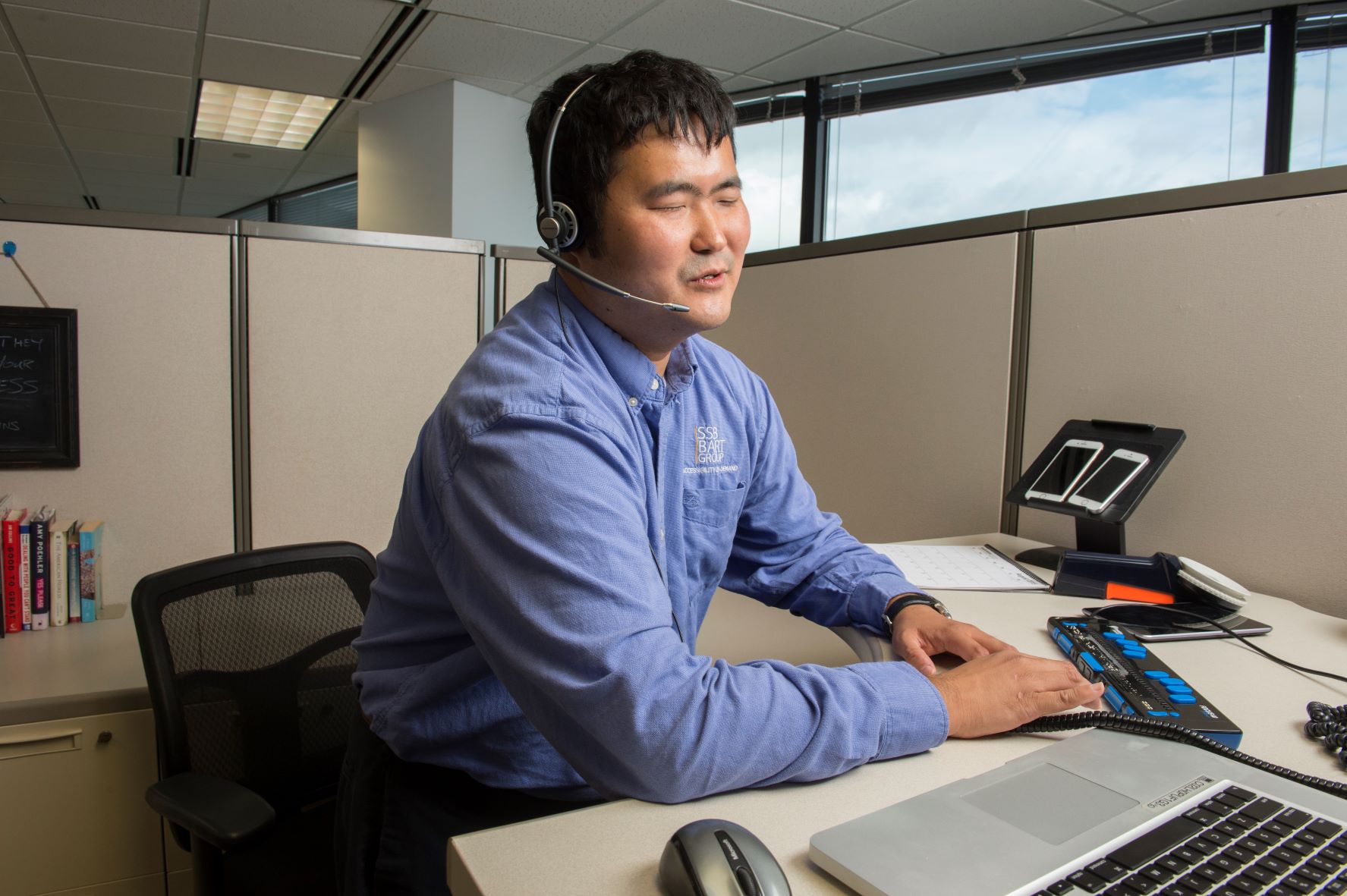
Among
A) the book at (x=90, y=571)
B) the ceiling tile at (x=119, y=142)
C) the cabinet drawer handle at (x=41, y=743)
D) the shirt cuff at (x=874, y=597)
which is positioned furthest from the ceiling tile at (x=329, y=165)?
the shirt cuff at (x=874, y=597)

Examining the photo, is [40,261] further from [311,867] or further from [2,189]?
[2,189]

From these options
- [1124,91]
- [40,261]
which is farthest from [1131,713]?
[1124,91]

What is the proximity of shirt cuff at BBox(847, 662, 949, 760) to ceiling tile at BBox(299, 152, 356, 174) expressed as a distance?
651 centimetres

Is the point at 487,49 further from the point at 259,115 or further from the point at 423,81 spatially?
the point at 259,115

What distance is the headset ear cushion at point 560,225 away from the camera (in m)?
0.85

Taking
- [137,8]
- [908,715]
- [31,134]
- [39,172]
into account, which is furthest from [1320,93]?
[39,172]

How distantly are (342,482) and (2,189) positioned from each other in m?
7.51

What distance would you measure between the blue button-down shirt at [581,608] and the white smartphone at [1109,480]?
0.35m

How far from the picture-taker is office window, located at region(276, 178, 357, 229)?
6.99 metres

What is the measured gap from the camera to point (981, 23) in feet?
12.4

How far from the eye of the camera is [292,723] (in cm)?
122

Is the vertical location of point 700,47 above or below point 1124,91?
above

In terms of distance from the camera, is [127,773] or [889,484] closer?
[127,773]

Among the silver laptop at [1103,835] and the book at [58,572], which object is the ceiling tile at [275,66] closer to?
the book at [58,572]
